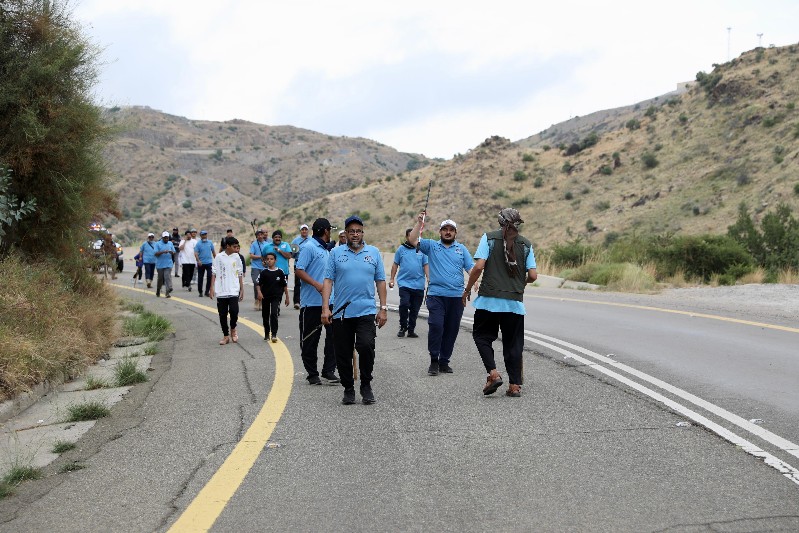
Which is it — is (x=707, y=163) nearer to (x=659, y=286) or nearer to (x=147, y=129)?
(x=659, y=286)

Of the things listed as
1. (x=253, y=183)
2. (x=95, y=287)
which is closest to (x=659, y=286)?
(x=95, y=287)

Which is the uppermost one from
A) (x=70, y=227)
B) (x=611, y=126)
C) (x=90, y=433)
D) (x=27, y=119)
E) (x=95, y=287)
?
(x=611, y=126)

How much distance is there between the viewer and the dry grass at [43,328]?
868cm

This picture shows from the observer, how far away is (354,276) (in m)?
8.29

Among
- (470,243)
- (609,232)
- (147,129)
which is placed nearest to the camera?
(609,232)

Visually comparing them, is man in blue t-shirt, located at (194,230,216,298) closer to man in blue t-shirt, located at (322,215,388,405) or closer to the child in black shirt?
the child in black shirt

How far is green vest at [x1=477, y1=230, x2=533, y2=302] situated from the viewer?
28.3ft

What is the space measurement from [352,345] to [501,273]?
5.54ft

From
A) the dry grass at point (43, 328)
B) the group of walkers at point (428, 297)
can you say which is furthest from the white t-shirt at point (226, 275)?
the dry grass at point (43, 328)

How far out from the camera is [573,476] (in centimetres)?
561

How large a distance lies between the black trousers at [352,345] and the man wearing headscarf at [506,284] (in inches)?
44.6

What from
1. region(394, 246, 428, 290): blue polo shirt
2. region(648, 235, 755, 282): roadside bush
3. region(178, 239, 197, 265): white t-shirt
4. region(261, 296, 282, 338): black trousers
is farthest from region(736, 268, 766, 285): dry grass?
region(178, 239, 197, 265): white t-shirt

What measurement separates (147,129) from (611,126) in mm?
74317

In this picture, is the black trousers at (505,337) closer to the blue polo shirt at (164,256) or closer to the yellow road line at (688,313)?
the yellow road line at (688,313)
